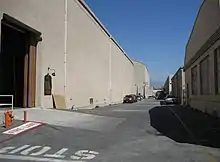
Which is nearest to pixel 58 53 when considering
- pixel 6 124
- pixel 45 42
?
pixel 45 42

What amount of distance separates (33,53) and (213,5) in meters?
12.4

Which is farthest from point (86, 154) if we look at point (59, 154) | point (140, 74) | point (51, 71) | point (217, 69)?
point (140, 74)

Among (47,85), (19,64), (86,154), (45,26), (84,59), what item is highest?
(45,26)

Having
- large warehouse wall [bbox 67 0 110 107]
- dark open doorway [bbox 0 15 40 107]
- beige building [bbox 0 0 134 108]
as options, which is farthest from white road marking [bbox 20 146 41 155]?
large warehouse wall [bbox 67 0 110 107]

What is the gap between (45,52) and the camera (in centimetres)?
2661

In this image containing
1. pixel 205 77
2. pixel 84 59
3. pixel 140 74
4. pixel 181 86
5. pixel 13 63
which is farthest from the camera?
pixel 140 74

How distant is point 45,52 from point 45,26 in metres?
1.83

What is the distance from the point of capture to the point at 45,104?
26484 mm

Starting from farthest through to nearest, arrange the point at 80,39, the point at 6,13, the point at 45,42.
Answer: the point at 80,39, the point at 45,42, the point at 6,13

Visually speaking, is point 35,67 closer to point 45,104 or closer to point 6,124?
point 45,104

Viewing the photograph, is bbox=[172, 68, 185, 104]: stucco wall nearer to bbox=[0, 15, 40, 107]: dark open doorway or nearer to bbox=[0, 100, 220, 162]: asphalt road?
bbox=[0, 15, 40, 107]: dark open doorway

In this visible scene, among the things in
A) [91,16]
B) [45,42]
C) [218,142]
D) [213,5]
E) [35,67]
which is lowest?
[218,142]

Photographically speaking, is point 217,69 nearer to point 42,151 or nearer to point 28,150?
point 42,151

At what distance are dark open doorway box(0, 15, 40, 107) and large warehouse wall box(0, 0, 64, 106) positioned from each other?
1.61 feet
